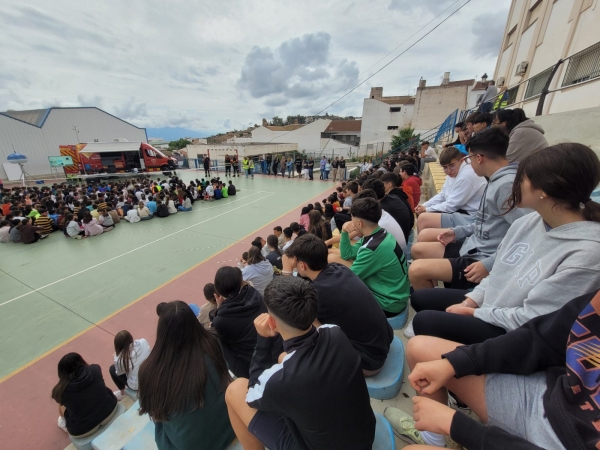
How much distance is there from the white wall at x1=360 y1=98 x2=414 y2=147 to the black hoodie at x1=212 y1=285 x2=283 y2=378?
3587 cm

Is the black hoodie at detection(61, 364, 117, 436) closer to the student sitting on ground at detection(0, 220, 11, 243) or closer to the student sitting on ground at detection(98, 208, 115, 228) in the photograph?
the student sitting on ground at detection(98, 208, 115, 228)

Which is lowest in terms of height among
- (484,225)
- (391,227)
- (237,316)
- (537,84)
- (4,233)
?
(4,233)

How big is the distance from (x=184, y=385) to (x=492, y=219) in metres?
2.61

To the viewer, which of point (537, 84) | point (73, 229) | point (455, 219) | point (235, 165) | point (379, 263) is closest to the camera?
point (379, 263)

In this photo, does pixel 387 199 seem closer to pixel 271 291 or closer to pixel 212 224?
A: pixel 271 291

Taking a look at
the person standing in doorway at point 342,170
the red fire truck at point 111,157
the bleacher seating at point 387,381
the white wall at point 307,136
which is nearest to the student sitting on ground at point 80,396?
the bleacher seating at point 387,381

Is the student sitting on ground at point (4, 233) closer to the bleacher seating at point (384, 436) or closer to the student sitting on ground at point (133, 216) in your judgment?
the student sitting on ground at point (133, 216)

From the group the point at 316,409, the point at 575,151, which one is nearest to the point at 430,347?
the point at 316,409

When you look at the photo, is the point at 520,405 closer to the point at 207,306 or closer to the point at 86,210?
the point at 207,306

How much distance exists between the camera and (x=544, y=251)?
1274 millimetres

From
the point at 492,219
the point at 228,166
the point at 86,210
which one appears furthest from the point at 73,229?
the point at 228,166

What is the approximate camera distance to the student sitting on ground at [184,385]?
1.53 metres

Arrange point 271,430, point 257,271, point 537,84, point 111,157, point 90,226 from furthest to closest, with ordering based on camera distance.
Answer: point 111,157 < point 537,84 < point 90,226 < point 257,271 < point 271,430

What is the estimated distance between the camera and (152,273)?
575 cm
